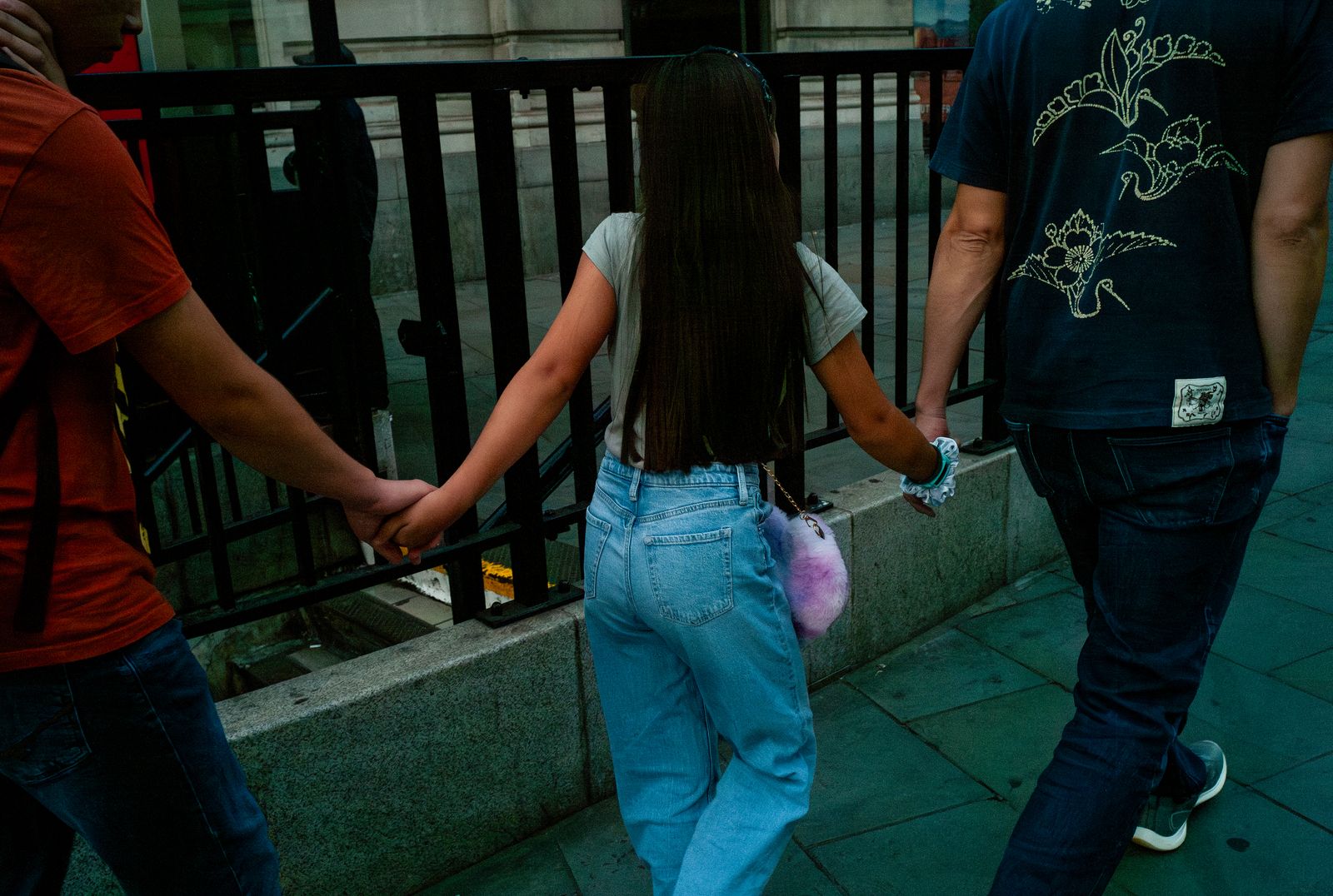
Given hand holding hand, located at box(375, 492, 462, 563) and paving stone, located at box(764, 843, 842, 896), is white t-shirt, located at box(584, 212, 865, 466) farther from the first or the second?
paving stone, located at box(764, 843, 842, 896)

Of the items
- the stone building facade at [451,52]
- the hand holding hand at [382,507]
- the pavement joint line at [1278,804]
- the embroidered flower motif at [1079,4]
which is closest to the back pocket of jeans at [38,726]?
the hand holding hand at [382,507]

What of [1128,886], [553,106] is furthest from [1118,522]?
[553,106]

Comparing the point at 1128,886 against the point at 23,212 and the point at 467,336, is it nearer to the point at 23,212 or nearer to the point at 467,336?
the point at 23,212

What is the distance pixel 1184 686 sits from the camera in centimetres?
210

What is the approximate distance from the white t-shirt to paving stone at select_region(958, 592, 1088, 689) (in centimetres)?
194

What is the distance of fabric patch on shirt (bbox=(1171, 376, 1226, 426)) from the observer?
2.01 meters

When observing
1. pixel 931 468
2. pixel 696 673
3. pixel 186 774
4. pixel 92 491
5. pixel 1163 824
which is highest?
pixel 92 491

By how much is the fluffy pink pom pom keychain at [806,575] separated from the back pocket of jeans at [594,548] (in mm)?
286

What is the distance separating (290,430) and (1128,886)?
205 centimetres

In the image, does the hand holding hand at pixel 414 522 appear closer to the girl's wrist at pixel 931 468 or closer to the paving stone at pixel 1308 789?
the girl's wrist at pixel 931 468

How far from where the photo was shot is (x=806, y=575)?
84.0 inches

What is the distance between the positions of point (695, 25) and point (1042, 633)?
10.6 meters

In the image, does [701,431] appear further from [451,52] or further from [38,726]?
[451,52]

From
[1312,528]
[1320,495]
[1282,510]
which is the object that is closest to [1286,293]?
[1312,528]
